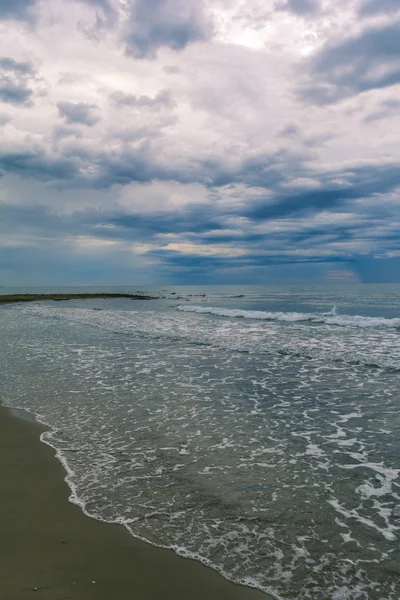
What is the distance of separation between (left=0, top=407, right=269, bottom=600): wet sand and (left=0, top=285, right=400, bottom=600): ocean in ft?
0.73

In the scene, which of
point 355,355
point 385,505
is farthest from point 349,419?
point 355,355

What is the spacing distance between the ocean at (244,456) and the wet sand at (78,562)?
221 mm

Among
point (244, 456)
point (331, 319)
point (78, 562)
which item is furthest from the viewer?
point (331, 319)

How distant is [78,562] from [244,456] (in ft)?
11.6

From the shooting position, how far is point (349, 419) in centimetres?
902

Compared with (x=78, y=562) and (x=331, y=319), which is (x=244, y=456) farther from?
(x=331, y=319)

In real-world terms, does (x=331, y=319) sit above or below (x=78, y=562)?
above

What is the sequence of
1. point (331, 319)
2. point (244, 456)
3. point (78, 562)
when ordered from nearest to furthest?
point (78, 562), point (244, 456), point (331, 319)

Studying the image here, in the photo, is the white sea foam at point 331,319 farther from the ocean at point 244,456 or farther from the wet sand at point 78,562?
the wet sand at point 78,562

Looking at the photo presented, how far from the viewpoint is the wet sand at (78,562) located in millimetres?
3693

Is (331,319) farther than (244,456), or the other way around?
(331,319)

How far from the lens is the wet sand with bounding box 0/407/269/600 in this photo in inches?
145

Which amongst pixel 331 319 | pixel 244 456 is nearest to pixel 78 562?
pixel 244 456

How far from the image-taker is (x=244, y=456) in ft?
22.8
